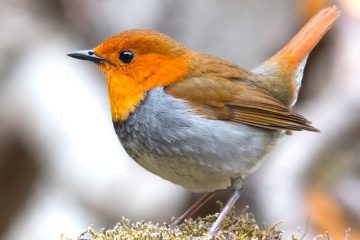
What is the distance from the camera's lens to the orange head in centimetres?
554

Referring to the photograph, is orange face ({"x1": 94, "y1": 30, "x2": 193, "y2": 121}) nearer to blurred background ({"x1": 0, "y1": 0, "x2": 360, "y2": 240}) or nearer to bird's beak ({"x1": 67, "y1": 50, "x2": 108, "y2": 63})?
bird's beak ({"x1": 67, "y1": 50, "x2": 108, "y2": 63})

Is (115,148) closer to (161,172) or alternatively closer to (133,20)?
(133,20)

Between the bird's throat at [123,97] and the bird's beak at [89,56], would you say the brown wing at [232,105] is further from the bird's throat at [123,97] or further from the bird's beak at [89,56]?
the bird's beak at [89,56]

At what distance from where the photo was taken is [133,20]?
10273mm

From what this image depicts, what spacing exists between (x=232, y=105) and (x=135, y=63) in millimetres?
696

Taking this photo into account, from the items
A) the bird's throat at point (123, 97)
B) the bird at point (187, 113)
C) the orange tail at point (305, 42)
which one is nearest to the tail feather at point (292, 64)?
the orange tail at point (305, 42)

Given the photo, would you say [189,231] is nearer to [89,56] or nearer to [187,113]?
[187,113]

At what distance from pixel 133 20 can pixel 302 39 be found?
4061 mm

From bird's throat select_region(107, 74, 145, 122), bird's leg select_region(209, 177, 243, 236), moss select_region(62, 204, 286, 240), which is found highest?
bird's throat select_region(107, 74, 145, 122)

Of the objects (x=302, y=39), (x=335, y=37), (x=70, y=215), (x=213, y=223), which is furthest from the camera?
(x=335, y=37)

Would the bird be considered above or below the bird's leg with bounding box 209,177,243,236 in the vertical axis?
above

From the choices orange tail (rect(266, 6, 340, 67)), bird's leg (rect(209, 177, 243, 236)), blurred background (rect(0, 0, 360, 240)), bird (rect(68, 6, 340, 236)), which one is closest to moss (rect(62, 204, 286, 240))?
bird's leg (rect(209, 177, 243, 236))

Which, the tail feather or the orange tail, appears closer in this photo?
the tail feather

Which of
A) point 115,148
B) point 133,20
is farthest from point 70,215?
point 133,20
